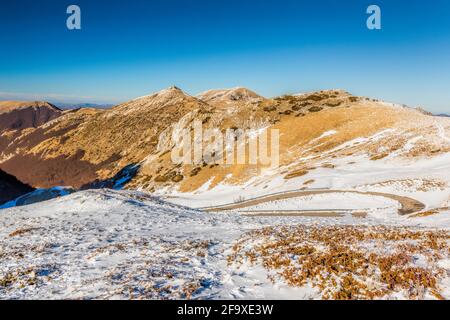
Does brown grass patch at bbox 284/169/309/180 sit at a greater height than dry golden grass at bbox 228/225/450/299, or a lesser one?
lesser

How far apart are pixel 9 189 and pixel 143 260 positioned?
175283 mm

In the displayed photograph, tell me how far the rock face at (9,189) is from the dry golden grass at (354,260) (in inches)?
6743

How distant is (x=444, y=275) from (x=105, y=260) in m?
14.5

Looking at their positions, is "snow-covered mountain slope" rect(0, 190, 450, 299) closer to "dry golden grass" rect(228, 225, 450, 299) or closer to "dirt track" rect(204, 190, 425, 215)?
"dry golden grass" rect(228, 225, 450, 299)

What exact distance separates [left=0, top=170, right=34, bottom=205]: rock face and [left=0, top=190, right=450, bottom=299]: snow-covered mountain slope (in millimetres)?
151178

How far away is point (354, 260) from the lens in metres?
12.0

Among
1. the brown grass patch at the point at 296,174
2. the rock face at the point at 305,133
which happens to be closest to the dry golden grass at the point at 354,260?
the brown grass patch at the point at 296,174

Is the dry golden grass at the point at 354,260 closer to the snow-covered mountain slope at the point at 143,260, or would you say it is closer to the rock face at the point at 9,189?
the snow-covered mountain slope at the point at 143,260

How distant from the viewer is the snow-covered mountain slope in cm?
1077

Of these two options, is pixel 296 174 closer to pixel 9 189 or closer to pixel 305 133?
pixel 305 133

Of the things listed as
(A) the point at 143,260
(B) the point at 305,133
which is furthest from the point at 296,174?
(A) the point at 143,260

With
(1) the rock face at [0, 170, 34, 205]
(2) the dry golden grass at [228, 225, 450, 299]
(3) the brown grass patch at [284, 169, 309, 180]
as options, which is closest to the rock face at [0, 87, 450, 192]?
(3) the brown grass patch at [284, 169, 309, 180]
